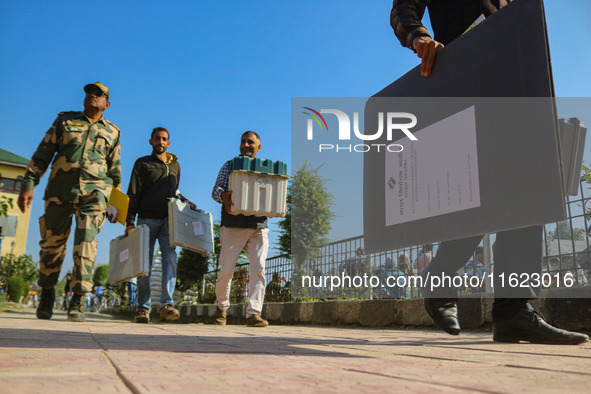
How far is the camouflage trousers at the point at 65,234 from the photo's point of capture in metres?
4.66

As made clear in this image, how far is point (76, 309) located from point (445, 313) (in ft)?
11.8

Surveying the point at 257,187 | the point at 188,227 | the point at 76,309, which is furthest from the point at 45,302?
the point at 257,187

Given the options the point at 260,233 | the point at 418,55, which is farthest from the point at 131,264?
the point at 418,55

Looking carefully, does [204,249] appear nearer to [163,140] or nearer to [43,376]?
[163,140]

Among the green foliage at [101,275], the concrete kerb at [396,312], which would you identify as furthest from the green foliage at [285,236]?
the green foliage at [101,275]

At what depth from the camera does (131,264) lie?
530 cm

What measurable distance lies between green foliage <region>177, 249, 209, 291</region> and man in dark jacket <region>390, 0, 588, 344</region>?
13.7 meters

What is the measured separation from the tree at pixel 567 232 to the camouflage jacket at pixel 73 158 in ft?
14.1

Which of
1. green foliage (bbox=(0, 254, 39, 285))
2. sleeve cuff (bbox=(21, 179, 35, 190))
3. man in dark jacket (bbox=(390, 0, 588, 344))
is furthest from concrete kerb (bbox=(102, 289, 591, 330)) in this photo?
green foliage (bbox=(0, 254, 39, 285))

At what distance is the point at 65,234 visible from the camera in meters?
4.81

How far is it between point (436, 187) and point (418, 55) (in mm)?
693

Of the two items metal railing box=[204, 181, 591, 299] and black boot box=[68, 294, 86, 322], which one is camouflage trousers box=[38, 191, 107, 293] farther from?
metal railing box=[204, 181, 591, 299]

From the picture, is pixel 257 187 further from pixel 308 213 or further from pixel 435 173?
pixel 308 213

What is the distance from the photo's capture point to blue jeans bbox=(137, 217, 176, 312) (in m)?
5.39
